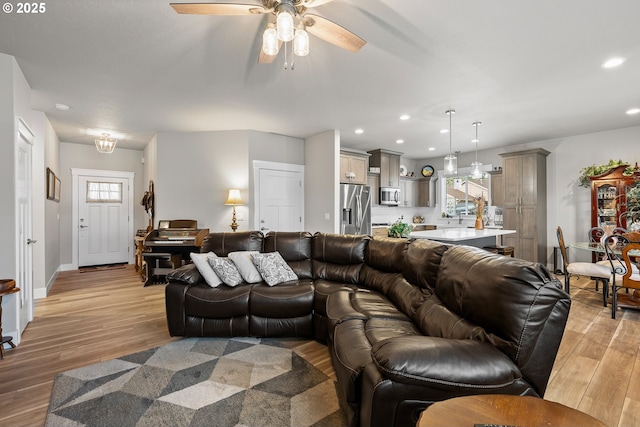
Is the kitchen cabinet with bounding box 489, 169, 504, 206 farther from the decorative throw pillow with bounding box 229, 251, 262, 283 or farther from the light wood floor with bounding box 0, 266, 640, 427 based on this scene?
the decorative throw pillow with bounding box 229, 251, 262, 283

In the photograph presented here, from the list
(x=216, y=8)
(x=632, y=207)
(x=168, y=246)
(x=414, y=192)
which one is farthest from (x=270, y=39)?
(x=414, y=192)

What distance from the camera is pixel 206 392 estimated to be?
2.03 meters

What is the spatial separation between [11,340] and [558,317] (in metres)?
4.06

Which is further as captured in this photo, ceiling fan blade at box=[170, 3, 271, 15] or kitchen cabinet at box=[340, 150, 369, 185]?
kitchen cabinet at box=[340, 150, 369, 185]

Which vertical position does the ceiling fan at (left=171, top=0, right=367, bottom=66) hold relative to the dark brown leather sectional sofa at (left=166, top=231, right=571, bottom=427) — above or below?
above

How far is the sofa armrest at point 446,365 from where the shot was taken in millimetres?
1238

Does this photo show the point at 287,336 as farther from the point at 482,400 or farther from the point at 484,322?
the point at 482,400

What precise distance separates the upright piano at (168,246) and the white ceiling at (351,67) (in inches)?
67.5

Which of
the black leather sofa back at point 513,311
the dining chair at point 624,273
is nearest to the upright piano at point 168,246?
the black leather sofa back at point 513,311

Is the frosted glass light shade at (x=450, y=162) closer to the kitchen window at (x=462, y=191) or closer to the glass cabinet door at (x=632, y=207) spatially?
the glass cabinet door at (x=632, y=207)

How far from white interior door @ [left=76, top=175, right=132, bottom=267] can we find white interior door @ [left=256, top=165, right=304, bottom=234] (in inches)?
141

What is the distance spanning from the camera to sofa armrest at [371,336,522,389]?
4.06 ft

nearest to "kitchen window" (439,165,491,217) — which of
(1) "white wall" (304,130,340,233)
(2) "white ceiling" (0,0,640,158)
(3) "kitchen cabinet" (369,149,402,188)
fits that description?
(3) "kitchen cabinet" (369,149,402,188)

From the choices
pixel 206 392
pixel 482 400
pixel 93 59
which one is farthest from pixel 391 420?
pixel 93 59
